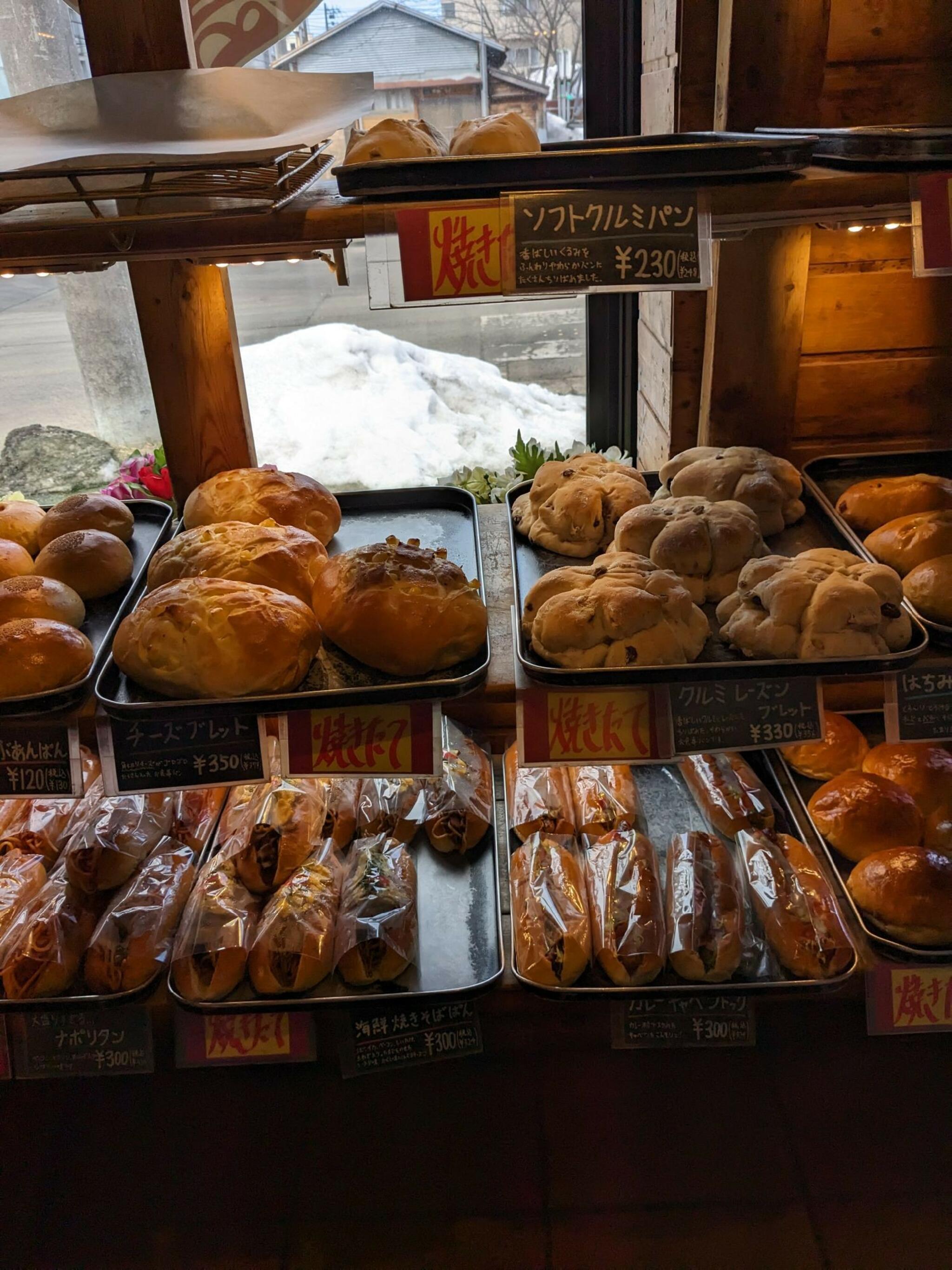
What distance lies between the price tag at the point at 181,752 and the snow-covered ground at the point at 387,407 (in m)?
2.13

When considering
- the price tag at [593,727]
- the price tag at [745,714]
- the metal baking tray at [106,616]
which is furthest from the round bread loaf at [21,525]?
the price tag at [745,714]

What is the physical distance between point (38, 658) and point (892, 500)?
1561 mm

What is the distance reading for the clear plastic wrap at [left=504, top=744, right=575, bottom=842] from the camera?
79.7 inches

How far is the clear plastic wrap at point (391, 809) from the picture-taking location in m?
2.08

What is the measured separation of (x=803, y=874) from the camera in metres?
1.85

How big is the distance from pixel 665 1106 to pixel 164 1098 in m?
1.11

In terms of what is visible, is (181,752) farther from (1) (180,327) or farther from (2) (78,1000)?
(1) (180,327)

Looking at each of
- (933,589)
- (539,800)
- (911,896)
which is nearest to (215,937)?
(539,800)

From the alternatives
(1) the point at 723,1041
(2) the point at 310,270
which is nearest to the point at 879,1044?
(1) the point at 723,1041

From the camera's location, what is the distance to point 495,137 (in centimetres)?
143

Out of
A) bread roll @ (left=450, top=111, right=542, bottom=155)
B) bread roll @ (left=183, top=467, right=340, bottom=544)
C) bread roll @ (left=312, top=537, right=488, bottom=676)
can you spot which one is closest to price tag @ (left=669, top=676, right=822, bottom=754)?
bread roll @ (left=312, top=537, right=488, bottom=676)

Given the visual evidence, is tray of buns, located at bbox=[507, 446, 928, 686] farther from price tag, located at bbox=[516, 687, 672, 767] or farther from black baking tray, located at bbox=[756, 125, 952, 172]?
black baking tray, located at bbox=[756, 125, 952, 172]

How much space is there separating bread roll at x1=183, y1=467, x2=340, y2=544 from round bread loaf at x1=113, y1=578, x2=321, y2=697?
380 mm

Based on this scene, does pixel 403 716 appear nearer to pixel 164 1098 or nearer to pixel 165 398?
pixel 165 398
